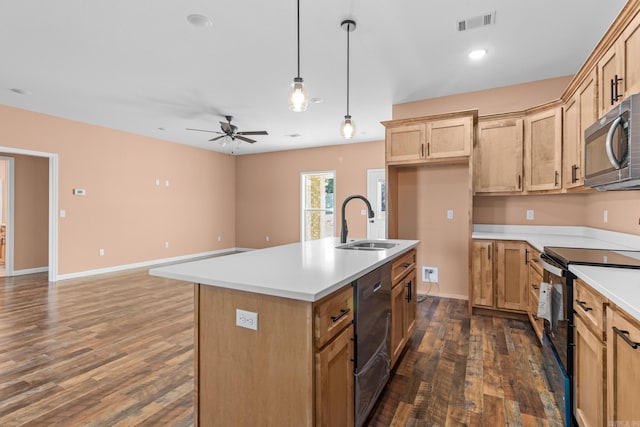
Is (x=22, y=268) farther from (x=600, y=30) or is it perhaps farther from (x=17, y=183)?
(x=600, y=30)

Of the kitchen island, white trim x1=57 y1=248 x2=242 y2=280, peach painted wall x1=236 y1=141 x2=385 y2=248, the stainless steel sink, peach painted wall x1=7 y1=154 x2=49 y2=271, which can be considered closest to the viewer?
the kitchen island

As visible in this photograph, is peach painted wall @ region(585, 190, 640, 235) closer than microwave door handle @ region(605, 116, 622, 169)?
No

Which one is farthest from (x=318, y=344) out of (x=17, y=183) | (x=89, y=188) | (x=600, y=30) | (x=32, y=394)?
(x=17, y=183)

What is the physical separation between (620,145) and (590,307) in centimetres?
85

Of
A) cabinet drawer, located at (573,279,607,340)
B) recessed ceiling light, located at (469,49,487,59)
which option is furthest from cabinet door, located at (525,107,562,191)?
cabinet drawer, located at (573,279,607,340)

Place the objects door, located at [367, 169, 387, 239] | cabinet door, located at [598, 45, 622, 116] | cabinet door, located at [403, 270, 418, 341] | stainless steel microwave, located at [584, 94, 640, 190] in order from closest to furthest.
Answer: stainless steel microwave, located at [584, 94, 640, 190], cabinet door, located at [598, 45, 622, 116], cabinet door, located at [403, 270, 418, 341], door, located at [367, 169, 387, 239]

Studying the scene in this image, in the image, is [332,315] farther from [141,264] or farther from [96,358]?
[141,264]

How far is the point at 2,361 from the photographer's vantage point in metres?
2.51

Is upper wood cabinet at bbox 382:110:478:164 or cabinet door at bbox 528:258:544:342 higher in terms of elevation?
upper wood cabinet at bbox 382:110:478:164

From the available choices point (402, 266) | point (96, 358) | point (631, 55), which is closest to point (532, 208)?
point (631, 55)

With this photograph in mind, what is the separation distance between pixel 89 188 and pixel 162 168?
61.3 inches

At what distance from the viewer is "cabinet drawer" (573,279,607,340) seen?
1.38 meters

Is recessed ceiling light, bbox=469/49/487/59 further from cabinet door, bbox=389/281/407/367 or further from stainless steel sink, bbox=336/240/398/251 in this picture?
cabinet door, bbox=389/281/407/367

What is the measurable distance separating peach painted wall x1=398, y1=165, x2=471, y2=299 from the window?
3.34 m
